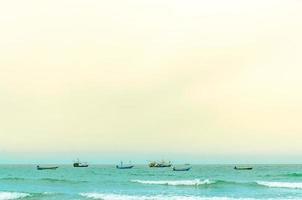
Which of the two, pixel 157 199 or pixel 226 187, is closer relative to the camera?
pixel 157 199

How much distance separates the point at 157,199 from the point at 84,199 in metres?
3.92

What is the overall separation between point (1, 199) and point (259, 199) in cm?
1358

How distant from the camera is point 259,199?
→ 93.5ft

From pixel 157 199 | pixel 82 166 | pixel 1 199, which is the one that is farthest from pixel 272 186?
pixel 82 166

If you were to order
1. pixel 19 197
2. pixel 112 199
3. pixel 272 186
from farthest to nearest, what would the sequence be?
pixel 272 186, pixel 19 197, pixel 112 199

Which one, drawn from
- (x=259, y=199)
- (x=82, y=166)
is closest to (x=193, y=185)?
(x=259, y=199)

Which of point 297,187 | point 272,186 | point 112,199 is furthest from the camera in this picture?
point 272,186

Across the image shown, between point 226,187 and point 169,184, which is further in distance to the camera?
point 169,184

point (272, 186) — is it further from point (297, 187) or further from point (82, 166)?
point (82, 166)

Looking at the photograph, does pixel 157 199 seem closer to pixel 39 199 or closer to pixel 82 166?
pixel 39 199

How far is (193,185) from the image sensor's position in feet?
Result: 136

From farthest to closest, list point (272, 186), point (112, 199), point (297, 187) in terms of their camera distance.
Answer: point (272, 186) → point (297, 187) → point (112, 199)

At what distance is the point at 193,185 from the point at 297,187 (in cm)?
803

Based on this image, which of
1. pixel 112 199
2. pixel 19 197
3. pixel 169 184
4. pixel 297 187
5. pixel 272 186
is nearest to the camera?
pixel 112 199
